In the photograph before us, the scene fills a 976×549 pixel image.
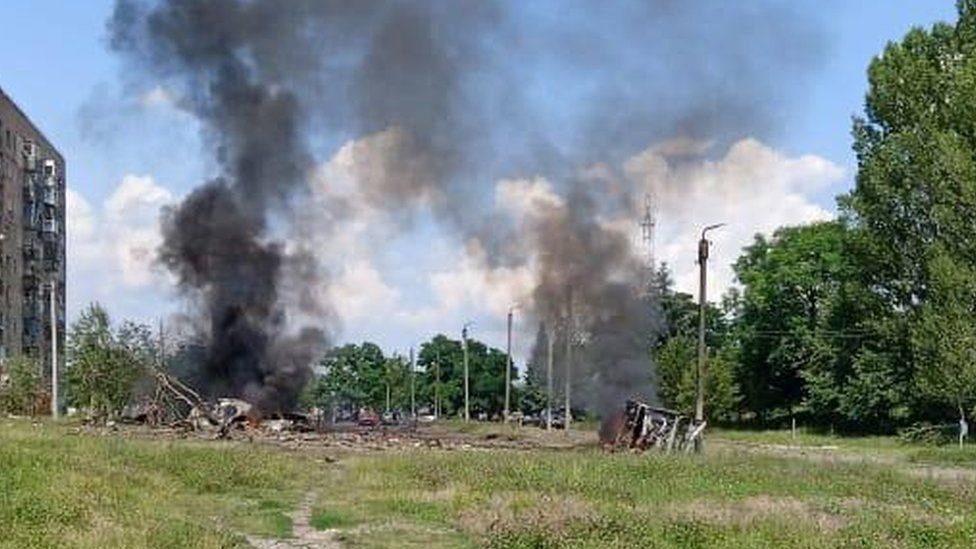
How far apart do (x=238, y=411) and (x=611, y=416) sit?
18098 mm

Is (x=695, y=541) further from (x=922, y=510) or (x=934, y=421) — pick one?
(x=934, y=421)

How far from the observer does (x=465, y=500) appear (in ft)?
81.4

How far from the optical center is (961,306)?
170 ft

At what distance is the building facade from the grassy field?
57.7 m

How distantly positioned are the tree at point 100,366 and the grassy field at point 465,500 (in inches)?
1208

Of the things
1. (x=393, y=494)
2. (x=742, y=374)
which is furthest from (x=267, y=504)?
(x=742, y=374)

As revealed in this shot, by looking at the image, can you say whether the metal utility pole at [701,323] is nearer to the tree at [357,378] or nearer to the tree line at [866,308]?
the tree line at [866,308]

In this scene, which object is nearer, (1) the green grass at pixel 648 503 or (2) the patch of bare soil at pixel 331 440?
(1) the green grass at pixel 648 503

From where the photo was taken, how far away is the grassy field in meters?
18.6

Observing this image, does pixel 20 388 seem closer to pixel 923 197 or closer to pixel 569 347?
pixel 569 347

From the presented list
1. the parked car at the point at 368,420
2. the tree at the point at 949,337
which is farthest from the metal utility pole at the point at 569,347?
the tree at the point at 949,337

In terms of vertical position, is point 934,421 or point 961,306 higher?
point 961,306

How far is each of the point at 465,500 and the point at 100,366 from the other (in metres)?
48.3

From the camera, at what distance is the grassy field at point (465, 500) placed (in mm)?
18609
